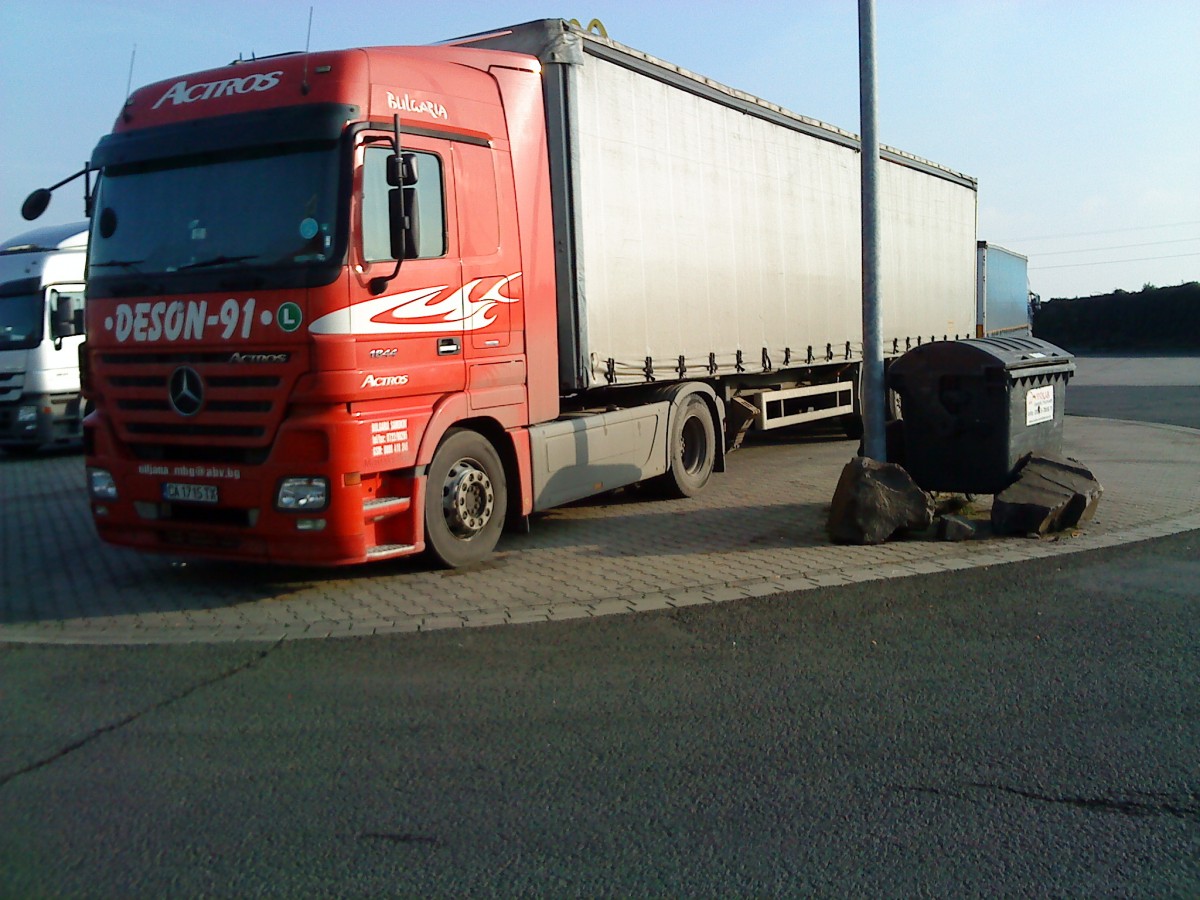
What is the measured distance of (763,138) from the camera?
12805 millimetres

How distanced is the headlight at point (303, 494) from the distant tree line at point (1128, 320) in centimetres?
4869

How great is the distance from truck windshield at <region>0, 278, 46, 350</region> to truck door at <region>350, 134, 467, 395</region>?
11915 mm

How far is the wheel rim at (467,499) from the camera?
7961 millimetres

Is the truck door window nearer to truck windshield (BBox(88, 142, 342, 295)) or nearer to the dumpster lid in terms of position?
truck windshield (BBox(88, 142, 342, 295))

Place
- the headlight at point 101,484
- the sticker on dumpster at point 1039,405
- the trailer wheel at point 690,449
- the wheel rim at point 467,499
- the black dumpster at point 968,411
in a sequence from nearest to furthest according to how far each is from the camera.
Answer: the headlight at point 101,484
the wheel rim at point 467,499
the black dumpster at point 968,411
the sticker on dumpster at point 1039,405
the trailer wheel at point 690,449

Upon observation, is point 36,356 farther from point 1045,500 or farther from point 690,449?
point 1045,500

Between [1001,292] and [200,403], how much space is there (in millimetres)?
18925

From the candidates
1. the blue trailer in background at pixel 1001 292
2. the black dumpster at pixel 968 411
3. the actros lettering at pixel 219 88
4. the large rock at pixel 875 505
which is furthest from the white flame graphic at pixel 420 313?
the blue trailer in background at pixel 1001 292

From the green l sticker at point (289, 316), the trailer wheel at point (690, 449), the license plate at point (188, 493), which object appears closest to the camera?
the green l sticker at point (289, 316)

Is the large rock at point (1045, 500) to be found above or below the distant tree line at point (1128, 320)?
below

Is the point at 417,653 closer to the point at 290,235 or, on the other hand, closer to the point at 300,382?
the point at 300,382

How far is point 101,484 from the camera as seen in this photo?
7.76m

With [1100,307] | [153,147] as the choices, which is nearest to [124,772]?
[153,147]

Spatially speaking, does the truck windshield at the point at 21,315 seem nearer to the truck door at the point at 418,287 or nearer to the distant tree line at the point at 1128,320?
the truck door at the point at 418,287
